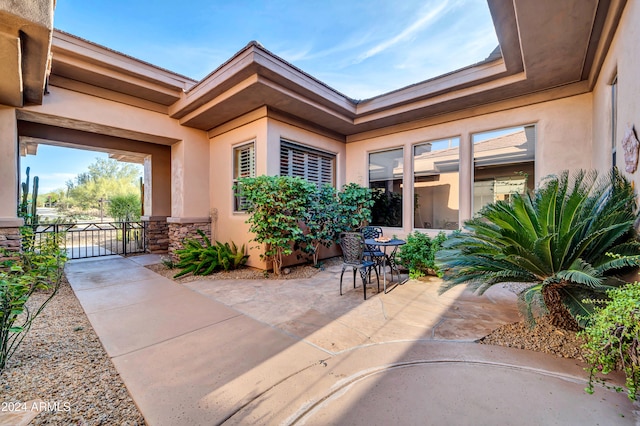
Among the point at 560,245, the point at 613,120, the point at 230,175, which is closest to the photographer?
the point at 560,245

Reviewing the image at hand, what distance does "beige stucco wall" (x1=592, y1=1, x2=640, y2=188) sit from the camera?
253 centimetres

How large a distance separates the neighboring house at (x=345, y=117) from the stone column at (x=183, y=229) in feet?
0.16

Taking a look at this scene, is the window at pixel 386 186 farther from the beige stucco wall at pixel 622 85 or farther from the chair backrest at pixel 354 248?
the beige stucco wall at pixel 622 85

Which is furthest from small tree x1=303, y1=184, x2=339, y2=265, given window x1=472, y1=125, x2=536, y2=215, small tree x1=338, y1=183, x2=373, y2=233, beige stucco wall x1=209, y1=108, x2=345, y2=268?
window x1=472, y1=125, x2=536, y2=215

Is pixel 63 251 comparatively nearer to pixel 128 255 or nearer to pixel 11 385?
pixel 11 385

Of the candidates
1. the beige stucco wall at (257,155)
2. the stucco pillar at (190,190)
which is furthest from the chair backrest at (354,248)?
the stucco pillar at (190,190)

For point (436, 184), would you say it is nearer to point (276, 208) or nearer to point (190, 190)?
point (276, 208)

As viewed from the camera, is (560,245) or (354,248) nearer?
(560,245)

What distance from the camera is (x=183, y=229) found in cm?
693

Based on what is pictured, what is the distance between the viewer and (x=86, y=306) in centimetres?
389

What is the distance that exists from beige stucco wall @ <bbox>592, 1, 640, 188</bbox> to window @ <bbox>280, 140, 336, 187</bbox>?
17.7 ft

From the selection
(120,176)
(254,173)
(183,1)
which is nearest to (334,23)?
(183,1)

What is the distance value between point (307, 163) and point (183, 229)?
366 cm

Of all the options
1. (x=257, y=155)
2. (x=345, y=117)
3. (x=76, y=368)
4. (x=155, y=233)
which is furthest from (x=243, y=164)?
(x=76, y=368)
